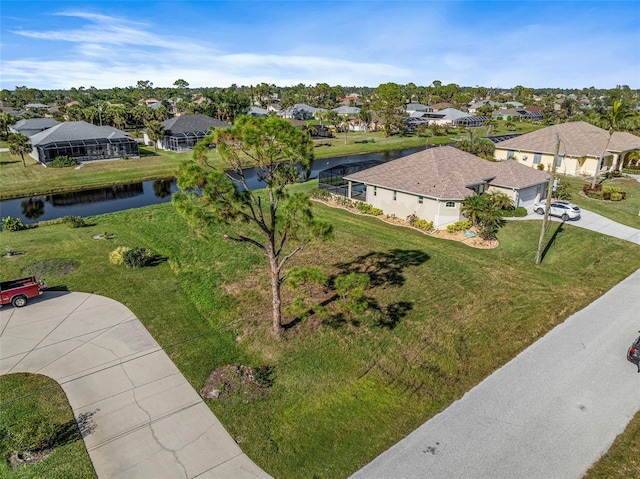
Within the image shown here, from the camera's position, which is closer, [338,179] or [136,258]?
[136,258]

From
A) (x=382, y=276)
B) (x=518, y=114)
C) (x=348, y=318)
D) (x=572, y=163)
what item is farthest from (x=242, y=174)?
(x=518, y=114)

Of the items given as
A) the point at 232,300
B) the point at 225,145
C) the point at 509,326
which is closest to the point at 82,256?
the point at 232,300

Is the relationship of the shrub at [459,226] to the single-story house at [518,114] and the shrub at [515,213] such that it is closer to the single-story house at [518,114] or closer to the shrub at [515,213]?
the shrub at [515,213]

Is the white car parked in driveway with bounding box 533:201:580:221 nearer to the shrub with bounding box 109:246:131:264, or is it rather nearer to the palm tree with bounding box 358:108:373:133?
the shrub with bounding box 109:246:131:264

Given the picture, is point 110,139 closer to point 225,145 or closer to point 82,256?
point 82,256

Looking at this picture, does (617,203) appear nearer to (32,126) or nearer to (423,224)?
(423,224)

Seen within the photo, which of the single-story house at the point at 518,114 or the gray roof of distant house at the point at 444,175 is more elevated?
the single-story house at the point at 518,114

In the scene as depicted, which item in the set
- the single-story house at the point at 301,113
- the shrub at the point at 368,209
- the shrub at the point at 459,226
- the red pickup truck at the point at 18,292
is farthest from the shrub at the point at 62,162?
the single-story house at the point at 301,113
